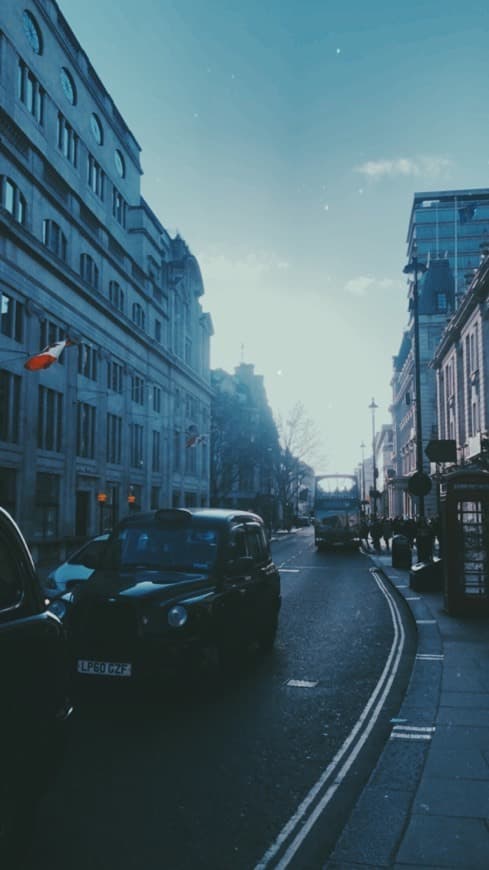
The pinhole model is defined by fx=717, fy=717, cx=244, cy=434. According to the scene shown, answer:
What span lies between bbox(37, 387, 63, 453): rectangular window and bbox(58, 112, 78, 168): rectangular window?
11788mm

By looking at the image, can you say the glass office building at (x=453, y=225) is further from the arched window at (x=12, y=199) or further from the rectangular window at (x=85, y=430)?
the arched window at (x=12, y=199)

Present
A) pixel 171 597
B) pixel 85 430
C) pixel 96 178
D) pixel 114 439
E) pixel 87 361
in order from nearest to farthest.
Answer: pixel 171 597 < pixel 85 430 < pixel 87 361 < pixel 96 178 < pixel 114 439

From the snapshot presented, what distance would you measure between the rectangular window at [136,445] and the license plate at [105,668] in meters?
37.3

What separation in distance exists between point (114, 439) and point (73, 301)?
9.37m

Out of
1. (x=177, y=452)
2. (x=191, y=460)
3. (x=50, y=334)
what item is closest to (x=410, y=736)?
(x=50, y=334)

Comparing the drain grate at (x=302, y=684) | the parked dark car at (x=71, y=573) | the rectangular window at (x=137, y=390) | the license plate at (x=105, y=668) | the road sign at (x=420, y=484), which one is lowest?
the drain grate at (x=302, y=684)

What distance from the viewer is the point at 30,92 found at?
30.5 m

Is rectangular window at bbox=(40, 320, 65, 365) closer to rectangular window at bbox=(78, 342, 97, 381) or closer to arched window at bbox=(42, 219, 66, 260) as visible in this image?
rectangular window at bbox=(78, 342, 97, 381)

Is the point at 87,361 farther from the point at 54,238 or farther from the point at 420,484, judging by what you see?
the point at 420,484

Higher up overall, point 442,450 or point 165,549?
point 442,450

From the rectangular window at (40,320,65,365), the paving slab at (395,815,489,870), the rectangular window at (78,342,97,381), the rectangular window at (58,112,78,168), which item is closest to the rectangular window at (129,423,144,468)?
the rectangular window at (78,342,97,381)

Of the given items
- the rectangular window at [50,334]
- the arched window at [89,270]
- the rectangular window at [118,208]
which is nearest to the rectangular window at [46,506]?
the rectangular window at [50,334]

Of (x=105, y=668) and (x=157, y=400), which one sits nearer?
(x=105, y=668)

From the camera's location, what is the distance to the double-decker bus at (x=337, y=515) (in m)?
38.3
